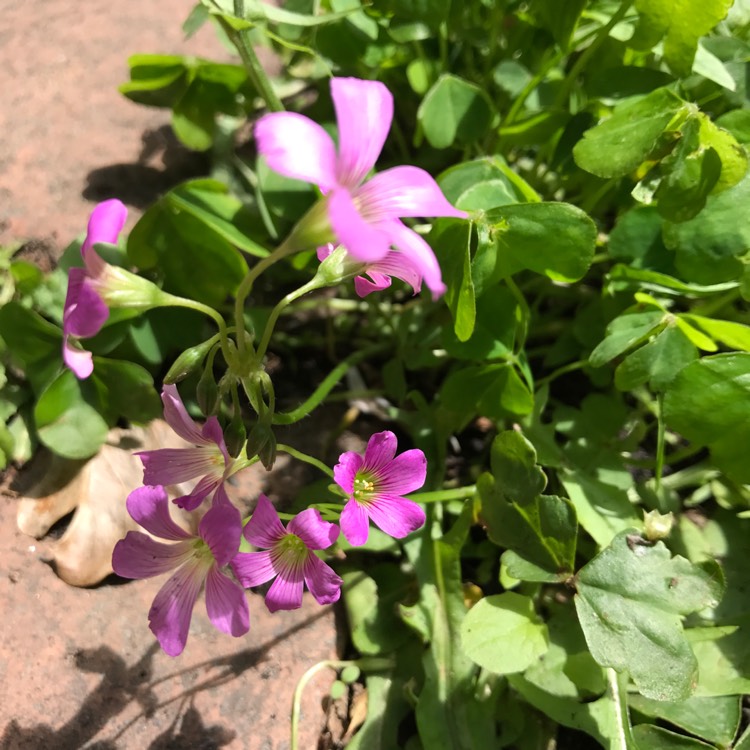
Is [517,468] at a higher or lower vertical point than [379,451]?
lower

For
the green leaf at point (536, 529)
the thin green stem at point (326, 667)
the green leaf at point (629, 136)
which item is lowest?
the thin green stem at point (326, 667)

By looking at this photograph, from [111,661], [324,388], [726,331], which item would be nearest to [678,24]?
[726,331]

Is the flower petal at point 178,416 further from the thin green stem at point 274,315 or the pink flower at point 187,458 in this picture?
the thin green stem at point 274,315

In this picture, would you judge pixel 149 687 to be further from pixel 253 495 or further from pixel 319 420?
pixel 319 420

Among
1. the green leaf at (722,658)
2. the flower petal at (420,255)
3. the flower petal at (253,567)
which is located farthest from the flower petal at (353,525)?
the green leaf at (722,658)

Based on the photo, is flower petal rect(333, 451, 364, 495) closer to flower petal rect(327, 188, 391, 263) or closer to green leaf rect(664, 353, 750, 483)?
flower petal rect(327, 188, 391, 263)

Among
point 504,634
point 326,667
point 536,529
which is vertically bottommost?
point 326,667

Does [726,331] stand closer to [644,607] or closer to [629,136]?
[629,136]

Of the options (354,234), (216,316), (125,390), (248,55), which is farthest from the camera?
(125,390)
